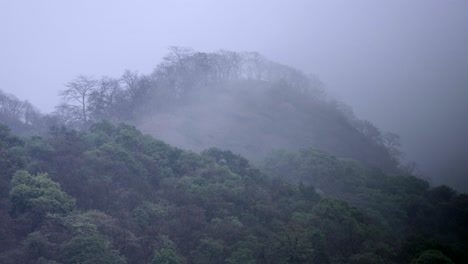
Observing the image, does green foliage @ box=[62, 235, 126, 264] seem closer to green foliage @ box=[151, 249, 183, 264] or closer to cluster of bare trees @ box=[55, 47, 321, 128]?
green foliage @ box=[151, 249, 183, 264]

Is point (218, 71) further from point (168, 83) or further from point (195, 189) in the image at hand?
point (195, 189)

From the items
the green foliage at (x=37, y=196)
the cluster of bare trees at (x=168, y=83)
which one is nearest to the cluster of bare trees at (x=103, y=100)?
the cluster of bare trees at (x=168, y=83)

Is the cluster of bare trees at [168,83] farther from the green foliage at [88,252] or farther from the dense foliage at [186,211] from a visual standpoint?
the green foliage at [88,252]

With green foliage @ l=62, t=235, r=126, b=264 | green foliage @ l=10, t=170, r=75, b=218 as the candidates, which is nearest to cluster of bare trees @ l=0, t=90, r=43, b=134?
green foliage @ l=10, t=170, r=75, b=218

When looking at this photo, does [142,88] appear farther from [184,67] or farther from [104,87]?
[184,67]

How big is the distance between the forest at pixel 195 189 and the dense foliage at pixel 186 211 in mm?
83

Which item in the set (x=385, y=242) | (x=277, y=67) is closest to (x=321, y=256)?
(x=385, y=242)

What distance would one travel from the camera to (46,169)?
27.4 m

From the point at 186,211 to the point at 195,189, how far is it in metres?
3.19

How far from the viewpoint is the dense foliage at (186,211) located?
71.5 ft

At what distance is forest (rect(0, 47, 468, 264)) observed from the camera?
22.3m

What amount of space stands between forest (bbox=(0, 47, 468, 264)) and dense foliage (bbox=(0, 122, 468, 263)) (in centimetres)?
8

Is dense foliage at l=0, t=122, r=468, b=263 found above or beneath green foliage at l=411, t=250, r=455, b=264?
beneath

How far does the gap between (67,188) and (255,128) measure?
104ft
